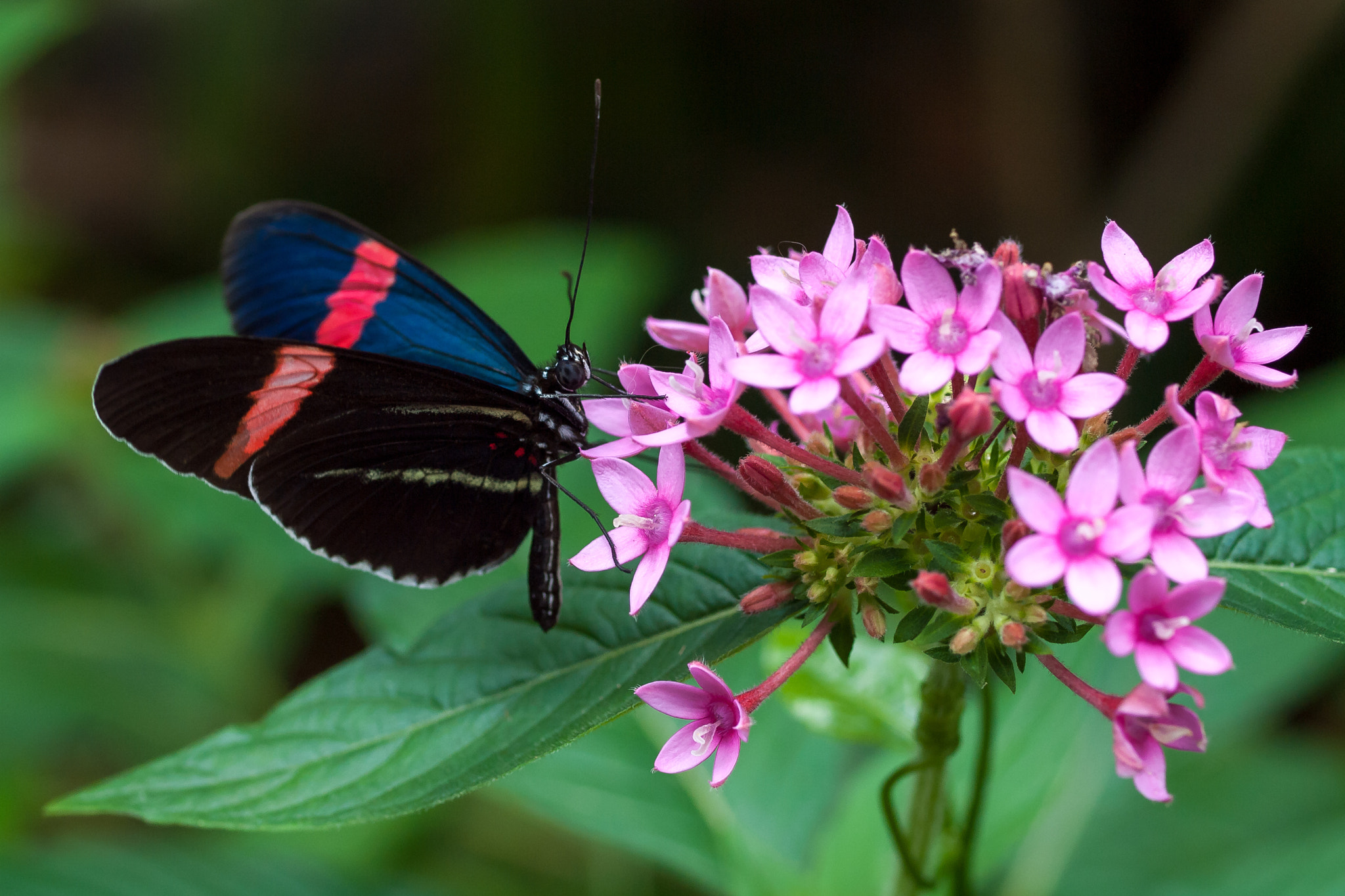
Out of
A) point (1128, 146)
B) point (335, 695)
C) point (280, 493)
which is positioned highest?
point (1128, 146)

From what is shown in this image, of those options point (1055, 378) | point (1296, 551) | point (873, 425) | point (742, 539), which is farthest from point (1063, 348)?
point (1296, 551)

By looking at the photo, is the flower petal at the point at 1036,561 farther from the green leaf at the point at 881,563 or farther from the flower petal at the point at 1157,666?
the green leaf at the point at 881,563

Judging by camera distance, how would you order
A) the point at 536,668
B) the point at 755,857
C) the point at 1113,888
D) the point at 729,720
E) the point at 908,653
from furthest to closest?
the point at 1113,888 → the point at 755,857 → the point at 908,653 → the point at 536,668 → the point at 729,720

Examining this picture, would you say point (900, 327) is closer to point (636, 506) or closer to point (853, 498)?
point (853, 498)

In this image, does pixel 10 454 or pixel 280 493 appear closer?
pixel 280 493

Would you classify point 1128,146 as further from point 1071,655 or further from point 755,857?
point 755,857

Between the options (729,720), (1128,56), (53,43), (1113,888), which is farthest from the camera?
(53,43)

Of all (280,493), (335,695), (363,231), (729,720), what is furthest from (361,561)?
(729,720)

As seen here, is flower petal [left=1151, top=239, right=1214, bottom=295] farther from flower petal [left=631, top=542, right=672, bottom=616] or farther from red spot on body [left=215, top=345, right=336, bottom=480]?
red spot on body [left=215, top=345, right=336, bottom=480]

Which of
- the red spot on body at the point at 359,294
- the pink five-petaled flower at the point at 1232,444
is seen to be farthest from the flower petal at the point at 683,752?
the red spot on body at the point at 359,294

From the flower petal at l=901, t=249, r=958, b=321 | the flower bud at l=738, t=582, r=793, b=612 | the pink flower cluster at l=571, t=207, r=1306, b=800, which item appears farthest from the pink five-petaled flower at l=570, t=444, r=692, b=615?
the flower petal at l=901, t=249, r=958, b=321
